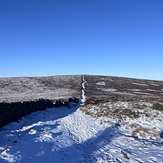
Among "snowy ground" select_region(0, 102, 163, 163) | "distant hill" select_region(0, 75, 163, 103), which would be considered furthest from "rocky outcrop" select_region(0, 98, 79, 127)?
"distant hill" select_region(0, 75, 163, 103)

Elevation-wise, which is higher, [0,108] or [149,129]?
[0,108]

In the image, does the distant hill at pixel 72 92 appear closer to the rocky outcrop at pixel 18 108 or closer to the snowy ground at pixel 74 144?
the rocky outcrop at pixel 18 108

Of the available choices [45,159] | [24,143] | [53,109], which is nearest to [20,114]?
[53,109]

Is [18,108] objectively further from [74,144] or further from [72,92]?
[72,92]

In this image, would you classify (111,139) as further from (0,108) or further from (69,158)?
(0,108)

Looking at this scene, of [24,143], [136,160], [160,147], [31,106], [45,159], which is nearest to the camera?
[45,159]

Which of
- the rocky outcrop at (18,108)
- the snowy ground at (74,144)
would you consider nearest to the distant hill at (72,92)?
the rocky outcrop at (18,108)

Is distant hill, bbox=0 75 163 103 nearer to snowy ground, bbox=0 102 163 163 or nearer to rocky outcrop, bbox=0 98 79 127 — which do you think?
rocky outcrop, bbox=0 98 79 127

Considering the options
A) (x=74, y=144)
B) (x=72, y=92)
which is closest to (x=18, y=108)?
(x=74, y=144)
